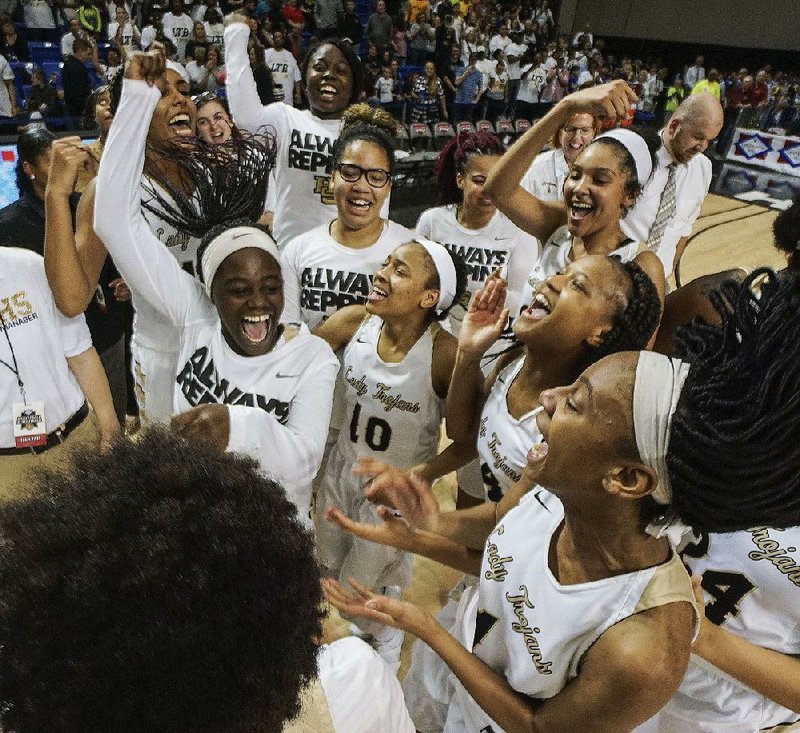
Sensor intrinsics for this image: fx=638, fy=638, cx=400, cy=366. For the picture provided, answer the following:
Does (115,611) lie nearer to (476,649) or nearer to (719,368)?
(719,368)

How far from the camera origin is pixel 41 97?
697cm

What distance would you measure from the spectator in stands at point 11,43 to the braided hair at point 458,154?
21.4 feet

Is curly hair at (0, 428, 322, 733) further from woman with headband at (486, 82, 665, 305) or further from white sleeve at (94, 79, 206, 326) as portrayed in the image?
woman with headband at (486, 82, 665, 305)

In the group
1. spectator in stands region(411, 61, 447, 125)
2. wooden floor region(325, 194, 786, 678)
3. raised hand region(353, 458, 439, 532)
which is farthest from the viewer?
spectator in stands region(411, 61, 447, 125)

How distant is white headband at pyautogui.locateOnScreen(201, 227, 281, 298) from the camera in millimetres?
1800

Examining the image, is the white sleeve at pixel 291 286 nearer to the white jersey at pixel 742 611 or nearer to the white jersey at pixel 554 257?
the white jersey at pixel 554 257

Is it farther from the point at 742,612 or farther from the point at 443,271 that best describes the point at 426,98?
the point at 742,612

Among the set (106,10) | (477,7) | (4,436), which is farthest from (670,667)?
(477,7)

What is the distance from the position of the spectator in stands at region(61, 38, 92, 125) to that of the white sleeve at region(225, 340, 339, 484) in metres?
6.73

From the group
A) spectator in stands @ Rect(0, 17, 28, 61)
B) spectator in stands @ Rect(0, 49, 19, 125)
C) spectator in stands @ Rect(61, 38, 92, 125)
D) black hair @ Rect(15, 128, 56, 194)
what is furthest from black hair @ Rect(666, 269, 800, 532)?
spectator in stands @ Rect(0, 17, 28, 61)

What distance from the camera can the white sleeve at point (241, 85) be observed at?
311cm

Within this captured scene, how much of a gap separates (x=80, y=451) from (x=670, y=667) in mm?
994

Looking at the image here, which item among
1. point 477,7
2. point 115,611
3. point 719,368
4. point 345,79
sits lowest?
point 115,611

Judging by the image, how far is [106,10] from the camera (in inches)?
345
